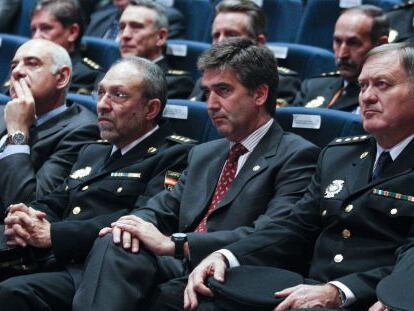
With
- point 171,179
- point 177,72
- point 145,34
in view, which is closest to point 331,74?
point 177,72

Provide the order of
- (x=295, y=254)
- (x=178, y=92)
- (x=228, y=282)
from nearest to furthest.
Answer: (x=228, y=282) < (x=295, y=254) < (x=178, y=92)

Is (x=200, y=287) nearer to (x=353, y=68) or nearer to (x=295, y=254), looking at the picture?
(x=295, y=254)

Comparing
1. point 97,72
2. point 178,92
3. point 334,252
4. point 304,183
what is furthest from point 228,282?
point 97,72

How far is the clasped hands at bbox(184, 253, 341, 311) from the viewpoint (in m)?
1.91

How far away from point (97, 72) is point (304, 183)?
1.59 m

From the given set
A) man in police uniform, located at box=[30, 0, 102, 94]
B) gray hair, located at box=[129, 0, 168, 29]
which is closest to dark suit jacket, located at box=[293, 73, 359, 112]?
gray hair, located at box=[129, 0, 168, 29]

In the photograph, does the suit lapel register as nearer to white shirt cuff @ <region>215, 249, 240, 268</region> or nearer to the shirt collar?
white shirt cuff @ <region>215, 249, 240, 268</region>

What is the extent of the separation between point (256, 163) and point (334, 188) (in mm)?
253

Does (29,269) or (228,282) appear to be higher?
(228,282)

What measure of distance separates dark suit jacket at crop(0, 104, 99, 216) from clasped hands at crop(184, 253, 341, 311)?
79 centimetres

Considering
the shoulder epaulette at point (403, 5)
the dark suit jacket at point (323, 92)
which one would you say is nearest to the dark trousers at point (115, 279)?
the dark suit jacket at point (323, 92)

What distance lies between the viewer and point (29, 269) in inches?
98.0

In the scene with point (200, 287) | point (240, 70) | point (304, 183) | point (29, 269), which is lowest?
point (29, 269)

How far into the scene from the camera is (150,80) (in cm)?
275
